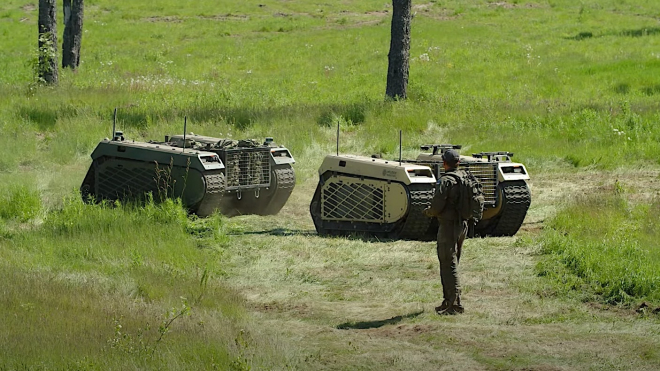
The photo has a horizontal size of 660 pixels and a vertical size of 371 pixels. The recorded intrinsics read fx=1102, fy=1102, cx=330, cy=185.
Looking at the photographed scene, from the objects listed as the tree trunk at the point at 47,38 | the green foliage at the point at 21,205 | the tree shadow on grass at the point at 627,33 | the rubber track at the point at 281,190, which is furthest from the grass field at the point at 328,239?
the tree shadow on grass at the point at 627,33

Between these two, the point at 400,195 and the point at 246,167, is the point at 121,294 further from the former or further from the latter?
the point at 246,167

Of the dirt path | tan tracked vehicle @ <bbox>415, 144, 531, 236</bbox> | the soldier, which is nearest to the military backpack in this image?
the soldier

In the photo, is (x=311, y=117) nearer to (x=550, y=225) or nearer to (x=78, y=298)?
(x=550, y=225)

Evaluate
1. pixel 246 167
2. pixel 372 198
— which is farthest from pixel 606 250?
pixel 246 167

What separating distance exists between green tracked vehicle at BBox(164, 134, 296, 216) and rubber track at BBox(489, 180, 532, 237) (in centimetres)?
338

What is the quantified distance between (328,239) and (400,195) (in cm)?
115

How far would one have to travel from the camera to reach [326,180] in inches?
566

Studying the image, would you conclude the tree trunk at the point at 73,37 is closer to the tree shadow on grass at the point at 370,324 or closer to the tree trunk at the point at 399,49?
the tree trunk at the point at 399,49

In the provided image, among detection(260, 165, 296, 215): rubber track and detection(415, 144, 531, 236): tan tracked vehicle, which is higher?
detection(415, 144, 531, 236): tan tracked vehicle

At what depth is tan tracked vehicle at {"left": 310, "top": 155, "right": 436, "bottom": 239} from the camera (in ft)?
44.0

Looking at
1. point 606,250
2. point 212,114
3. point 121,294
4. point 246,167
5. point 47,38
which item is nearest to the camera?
point 121,294

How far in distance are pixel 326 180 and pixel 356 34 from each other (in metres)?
27.9

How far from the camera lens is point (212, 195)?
14484 mm

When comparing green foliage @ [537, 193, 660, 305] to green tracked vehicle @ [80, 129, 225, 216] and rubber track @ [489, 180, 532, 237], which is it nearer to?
rubber track @ [489, 180, 532, 237]
